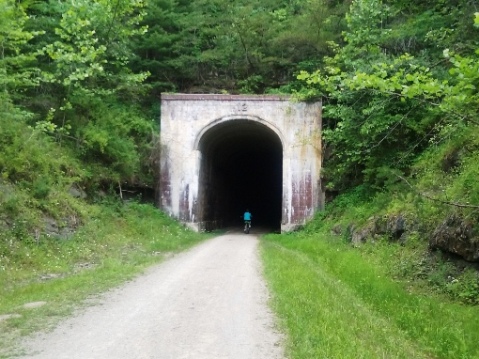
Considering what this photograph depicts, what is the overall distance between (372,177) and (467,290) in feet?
29.6

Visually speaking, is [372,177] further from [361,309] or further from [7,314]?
[7,314]

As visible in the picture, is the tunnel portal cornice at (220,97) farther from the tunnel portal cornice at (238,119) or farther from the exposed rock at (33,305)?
the exposed rock at (33,305)

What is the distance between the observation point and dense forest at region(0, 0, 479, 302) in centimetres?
781

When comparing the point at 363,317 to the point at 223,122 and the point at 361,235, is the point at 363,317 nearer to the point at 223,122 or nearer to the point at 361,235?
the point at 361,235

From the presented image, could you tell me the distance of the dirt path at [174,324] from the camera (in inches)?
195

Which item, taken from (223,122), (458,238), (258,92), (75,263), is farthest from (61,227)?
(258,92)

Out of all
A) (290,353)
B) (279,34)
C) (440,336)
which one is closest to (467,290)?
(440,336)

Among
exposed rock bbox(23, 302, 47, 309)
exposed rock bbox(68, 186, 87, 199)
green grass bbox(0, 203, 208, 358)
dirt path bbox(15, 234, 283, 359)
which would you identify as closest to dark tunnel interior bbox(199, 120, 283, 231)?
green grass bbox(0, 203, 208, 358)

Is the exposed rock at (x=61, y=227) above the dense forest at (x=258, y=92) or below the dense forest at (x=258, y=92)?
below

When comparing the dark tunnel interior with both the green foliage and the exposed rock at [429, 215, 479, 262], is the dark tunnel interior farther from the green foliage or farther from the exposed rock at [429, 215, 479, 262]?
the exposed rock at [429, 215, 479, 262]

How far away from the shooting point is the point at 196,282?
9.02 meters

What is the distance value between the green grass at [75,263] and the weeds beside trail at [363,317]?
308cm

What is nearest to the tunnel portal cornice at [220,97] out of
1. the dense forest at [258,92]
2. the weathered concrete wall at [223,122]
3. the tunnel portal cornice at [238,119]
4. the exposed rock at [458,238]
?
the weathered concrete wall at [223,122]

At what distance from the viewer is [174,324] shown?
5.98 m
